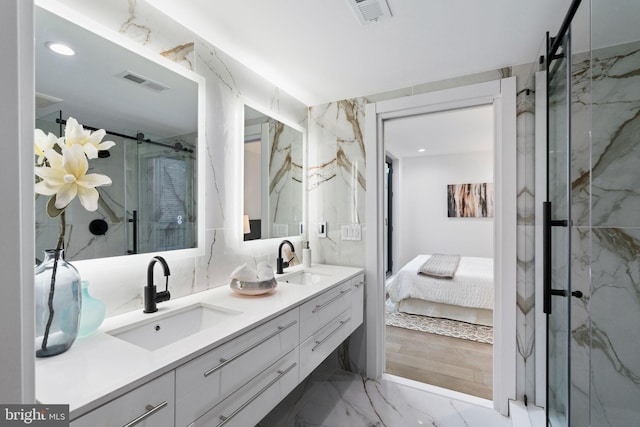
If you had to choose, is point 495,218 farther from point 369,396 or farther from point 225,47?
point 225,47

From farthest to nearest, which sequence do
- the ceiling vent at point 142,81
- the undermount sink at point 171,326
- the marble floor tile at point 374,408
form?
1. the marble floor tile at point 374,408
2. the ceiling vent at point 142,81
3. the undermount sink at point 171,326

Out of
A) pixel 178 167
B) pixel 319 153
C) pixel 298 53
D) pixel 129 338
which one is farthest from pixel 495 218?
pixel 129 338

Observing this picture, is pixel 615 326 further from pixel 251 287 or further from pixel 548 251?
pixel 251 287

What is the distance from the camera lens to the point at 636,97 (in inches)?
42.1

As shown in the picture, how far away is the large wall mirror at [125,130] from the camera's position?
1060 millimetres

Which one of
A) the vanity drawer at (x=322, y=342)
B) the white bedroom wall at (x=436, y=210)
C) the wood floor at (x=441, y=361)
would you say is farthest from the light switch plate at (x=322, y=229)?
the white bedroom wall at (x=436, y=210)

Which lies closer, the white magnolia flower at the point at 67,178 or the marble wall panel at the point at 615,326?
the white magnolia flower at the point at 67,178

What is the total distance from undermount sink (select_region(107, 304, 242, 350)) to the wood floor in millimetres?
1757

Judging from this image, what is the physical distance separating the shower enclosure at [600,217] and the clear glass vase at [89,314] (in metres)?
1.88

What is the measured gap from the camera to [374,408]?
6.48ft

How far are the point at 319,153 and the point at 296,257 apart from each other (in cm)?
92

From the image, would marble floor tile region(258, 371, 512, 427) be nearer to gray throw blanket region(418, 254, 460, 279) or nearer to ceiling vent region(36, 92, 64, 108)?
gray throw blanket region(418, 254, 460, 279)

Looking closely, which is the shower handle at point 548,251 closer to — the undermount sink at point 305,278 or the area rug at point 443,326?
the undermount sink at point 305,278

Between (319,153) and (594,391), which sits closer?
(594,391)
